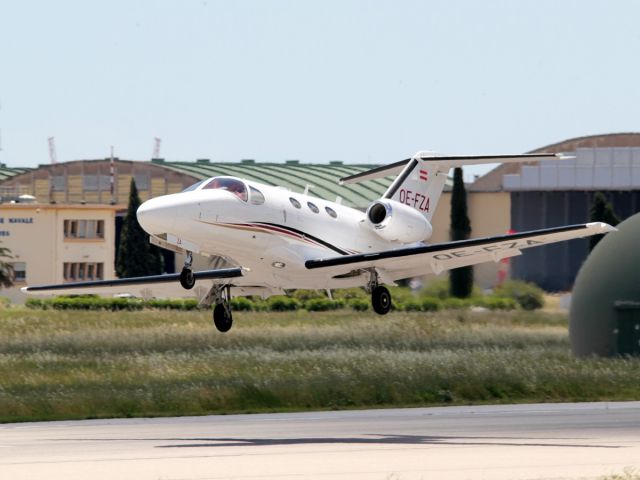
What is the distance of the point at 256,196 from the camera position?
26.7 meters

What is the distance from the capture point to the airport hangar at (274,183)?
204 ft

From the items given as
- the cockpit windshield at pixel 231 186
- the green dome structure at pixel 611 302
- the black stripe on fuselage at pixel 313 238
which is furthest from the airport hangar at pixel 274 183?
the cockpit windshield at pixel 231 186

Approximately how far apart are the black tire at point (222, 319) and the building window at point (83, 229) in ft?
138

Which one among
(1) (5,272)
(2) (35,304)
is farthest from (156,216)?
(1) (5,272)

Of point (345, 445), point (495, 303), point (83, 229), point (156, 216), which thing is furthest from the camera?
point (83, 229)

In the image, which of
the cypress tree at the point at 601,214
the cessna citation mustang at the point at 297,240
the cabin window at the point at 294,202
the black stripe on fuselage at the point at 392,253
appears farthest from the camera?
the cypress tree at the point at 601,214

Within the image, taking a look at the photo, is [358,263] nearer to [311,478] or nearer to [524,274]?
[311,478]

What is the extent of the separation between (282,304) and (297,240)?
21.2m

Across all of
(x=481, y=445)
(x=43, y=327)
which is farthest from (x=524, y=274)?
(x=481, y=445)


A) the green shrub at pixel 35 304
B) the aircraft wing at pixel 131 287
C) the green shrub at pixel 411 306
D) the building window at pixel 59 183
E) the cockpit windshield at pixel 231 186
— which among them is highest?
the building window at pixel 59 183

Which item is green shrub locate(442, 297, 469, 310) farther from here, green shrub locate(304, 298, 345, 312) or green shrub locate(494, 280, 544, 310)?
green shrub locate(304, 298, 345, 312)

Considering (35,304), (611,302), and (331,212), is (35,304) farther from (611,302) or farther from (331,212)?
(611,302)

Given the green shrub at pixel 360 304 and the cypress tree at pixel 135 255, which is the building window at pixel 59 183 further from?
the green shrub at pixel 360 304

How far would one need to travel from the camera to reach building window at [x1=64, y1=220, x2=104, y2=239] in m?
69.6
